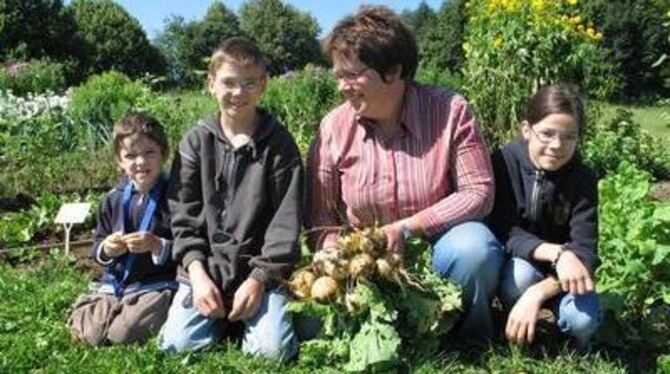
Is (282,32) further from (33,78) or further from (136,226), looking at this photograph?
(136,226)

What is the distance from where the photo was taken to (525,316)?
327 centimetres

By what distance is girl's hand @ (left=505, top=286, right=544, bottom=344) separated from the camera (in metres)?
3.27

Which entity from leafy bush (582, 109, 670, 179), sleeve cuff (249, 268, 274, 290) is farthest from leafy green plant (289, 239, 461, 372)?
leafy bush (582, 109, 670, 179)

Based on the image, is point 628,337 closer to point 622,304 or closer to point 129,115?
point 622,304

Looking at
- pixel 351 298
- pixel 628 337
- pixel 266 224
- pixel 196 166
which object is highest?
pixel 196 166

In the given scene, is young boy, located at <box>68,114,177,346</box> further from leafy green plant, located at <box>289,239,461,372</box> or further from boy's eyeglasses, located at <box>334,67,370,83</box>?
boy's eyeglasses, located at <box>334,67,370,83</box>

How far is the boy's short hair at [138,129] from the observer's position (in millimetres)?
3801

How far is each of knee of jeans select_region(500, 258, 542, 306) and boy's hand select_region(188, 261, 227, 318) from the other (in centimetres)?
113

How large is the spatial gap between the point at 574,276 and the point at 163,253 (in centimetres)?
174

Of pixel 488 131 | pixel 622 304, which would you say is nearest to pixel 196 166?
pixel 622 304

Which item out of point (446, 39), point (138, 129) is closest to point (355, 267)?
point (138, 129)

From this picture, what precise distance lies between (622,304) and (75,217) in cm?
282

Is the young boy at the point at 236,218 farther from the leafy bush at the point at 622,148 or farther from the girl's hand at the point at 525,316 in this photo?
the leafy bush at the point at 622,148

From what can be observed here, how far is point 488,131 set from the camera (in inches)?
316
